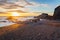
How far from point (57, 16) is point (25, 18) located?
15.2 meters

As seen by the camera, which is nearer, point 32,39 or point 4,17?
point 32,39

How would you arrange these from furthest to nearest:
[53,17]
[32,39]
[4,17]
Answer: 1. [53,17]
2. [4,17]
3. [32,39]

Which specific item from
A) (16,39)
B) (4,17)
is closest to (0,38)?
(16,39)

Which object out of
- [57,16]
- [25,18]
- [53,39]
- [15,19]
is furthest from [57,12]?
[53,39]

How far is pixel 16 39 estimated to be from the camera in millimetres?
16812

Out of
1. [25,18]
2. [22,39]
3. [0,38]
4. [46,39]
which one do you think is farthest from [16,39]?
[25,18]

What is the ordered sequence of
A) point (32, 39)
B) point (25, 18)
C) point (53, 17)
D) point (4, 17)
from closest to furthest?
1. point (32, 39)
2. point (4, 17)
3. point (25, 18)
4. point (53, 17)

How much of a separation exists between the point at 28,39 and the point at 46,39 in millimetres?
1731

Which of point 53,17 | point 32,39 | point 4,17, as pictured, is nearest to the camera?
point 32,39

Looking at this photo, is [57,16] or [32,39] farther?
[57,16]

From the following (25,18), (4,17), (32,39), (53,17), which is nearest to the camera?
(32,39)

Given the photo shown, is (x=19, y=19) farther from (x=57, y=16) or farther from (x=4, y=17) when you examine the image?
(x=57, y=16)

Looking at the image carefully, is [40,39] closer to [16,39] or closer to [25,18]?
[16,39]

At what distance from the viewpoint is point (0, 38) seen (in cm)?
1750
